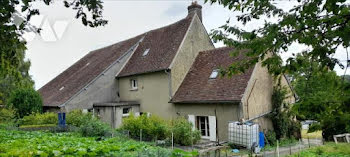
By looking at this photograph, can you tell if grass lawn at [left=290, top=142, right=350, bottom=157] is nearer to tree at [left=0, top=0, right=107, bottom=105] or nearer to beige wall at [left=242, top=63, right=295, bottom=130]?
beige wall at [left=242, top=63, right=295, bottom=130]

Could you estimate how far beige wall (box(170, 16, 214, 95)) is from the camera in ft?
63.4

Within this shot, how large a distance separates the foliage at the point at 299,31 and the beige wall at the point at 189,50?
15.0 metres

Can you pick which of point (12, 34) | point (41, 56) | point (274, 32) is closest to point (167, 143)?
point (12, 34)

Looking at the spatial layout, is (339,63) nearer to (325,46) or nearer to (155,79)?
(325,46)

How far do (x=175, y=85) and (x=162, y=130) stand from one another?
4.84m

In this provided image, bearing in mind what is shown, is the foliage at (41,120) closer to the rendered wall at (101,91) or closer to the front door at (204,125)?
the rendered wall at (101,91)

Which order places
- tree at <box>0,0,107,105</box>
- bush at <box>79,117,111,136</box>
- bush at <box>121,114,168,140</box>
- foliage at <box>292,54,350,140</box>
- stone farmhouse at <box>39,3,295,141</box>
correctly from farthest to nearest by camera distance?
stone farmhouse at <box>39,3,295,141</box> → bush at <box>121,114,168,140</box> → bush at <box>79,117,111,136</box> → tree at <box>0,0,107,105</box> → foliage at <box>292,54,350,140</box>

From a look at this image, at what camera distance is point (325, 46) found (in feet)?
10.3

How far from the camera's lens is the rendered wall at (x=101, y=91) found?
68.6ft

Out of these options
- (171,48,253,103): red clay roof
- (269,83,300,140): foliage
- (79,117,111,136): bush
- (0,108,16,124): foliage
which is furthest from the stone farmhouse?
(79,117,111,136): bush

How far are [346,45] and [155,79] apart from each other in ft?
58.2

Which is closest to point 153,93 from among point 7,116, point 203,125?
point 203,125

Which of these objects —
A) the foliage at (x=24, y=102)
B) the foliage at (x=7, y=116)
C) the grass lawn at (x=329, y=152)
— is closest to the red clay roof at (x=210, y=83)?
the grass lawn at (x=329, y=152)

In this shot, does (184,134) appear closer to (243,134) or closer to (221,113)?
(221,113)
